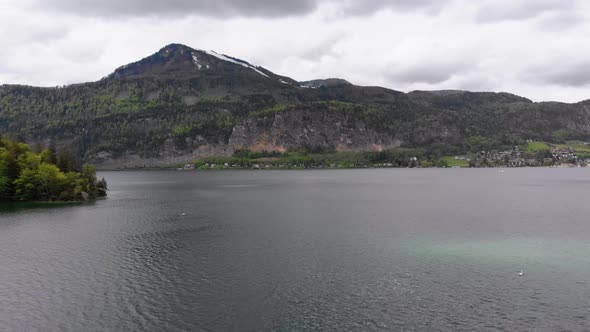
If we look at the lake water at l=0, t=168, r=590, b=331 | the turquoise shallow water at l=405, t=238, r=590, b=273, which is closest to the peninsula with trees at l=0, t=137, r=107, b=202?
the lake water at l=0, t=168, r=590, b=331

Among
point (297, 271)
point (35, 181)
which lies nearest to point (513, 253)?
point (297, 271)

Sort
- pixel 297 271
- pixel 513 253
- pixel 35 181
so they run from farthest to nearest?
pixel 35 181, pixel 513 253, pixel 297 271

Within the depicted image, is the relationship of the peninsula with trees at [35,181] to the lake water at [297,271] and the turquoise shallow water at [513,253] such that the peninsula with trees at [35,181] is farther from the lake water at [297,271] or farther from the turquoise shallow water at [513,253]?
the turquoise shallow water at [513,253]

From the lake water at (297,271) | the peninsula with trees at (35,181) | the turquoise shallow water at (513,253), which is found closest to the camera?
the lake water at (297,271)

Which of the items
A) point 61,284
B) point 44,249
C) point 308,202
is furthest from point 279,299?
point 308,202

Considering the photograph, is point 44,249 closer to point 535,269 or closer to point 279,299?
point 279,299

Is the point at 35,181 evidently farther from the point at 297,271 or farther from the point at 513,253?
the point at 513,253

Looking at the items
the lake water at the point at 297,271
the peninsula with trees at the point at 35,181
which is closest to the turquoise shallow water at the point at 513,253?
the lake water at the point at 297,271

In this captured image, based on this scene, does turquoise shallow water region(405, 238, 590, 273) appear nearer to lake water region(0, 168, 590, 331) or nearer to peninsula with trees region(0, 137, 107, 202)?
lake water region(0, 168, 590, 331)
